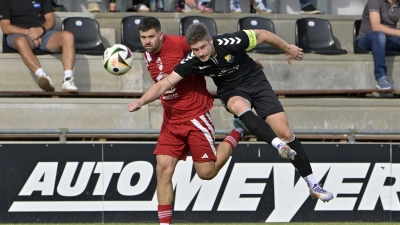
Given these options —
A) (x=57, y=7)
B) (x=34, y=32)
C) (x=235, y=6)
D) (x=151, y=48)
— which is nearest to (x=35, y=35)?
(x=34, y=32)

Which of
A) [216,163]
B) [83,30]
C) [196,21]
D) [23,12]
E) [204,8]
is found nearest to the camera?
[216,163]

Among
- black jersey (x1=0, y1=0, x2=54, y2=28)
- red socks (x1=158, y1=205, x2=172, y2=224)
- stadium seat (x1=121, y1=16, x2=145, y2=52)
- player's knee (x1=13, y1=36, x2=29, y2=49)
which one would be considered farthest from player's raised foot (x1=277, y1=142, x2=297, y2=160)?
black jersey (x1=0, y1=0, x2=54, y2=28)

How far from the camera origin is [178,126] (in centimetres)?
833

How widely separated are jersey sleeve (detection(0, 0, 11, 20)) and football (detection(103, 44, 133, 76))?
335 centimetres

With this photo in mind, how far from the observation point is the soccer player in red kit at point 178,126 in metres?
8.16

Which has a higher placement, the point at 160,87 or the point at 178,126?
the point at 160,87

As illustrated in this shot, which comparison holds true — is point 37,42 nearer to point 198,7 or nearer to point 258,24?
point 198,7

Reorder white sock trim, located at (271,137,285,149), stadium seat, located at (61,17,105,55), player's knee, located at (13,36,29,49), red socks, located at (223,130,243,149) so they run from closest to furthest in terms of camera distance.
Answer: white sock trim, located at (271,137,285,149), red socks, located at (223,130,243,149), player's knee, located at (13,36,29,49), stadium seat, located at (61,17,105,55)

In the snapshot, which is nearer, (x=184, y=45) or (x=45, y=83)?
(x=184, y=45)

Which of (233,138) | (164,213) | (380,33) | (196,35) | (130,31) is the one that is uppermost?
(196,35)

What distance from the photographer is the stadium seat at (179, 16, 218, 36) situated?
497 inches

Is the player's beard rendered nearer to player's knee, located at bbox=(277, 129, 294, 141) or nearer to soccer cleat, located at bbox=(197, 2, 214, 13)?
player's knee, located at bbox=(277, 129, 294, 141)

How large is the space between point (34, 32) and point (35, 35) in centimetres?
4

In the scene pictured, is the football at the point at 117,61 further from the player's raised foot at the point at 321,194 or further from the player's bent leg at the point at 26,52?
the player's bent leg at the point at 26,52
